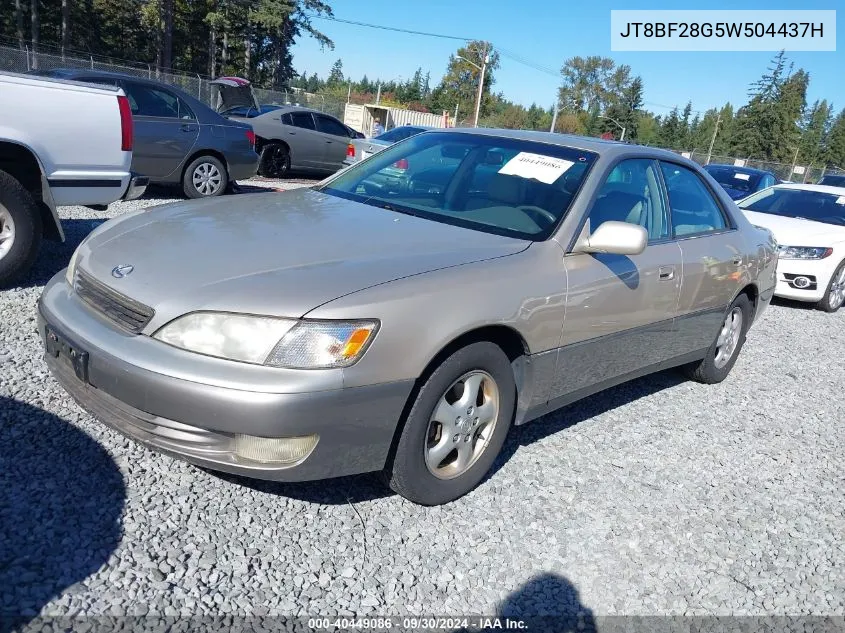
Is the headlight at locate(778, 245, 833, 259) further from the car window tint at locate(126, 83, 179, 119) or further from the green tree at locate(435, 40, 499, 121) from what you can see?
the green tree at locate(435, 40, 499, 121)

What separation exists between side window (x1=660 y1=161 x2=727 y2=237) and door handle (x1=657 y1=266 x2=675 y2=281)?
1.05ft

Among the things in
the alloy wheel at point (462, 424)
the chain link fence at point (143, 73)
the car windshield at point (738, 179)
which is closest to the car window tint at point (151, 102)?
the chain link fence at point (143, 73)

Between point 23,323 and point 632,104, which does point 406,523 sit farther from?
point 632,104

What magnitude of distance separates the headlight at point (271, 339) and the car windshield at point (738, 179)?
12623 millimetres

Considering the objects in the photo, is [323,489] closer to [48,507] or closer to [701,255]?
[48,507]

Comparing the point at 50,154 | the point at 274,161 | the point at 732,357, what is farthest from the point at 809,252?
the point at 274,161

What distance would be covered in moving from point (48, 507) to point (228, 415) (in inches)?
33.6

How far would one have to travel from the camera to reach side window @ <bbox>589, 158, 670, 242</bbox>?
12.1ft

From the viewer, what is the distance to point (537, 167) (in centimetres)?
376

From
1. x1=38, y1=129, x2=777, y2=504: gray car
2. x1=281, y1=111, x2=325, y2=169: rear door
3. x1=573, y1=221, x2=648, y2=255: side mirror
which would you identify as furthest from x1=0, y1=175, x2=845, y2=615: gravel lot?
x1=281, y1=111, x2=325, y2=169: rear door

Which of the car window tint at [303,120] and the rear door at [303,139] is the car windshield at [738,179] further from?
the car window tint at [303,120]

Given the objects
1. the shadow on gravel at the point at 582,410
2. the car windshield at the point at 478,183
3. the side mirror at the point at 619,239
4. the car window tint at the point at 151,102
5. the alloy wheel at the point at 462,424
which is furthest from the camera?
the car window tint at the point at 151,102

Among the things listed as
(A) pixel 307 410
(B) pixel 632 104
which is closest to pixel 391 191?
(A) pixel 307 410

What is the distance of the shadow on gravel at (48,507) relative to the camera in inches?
89.7
